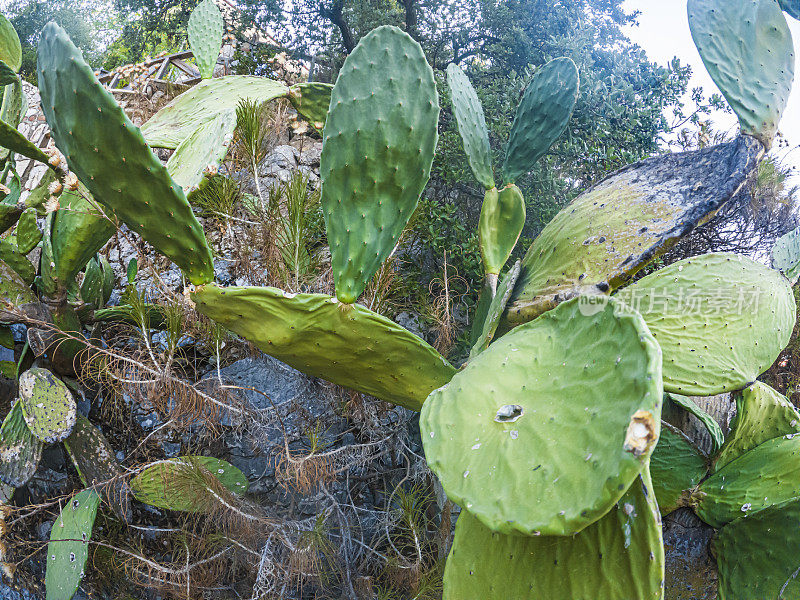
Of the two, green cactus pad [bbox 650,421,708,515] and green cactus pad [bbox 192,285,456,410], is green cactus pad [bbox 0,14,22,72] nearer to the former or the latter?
green cactus pad [bbox 192,285,456,410]

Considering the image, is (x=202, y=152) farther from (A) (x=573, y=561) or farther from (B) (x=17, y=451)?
(A) (x=573, y=561)

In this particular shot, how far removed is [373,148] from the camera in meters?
1.00

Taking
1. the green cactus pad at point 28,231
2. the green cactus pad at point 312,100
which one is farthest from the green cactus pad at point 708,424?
the green cactus pad at point 28,231

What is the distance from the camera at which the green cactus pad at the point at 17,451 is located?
1466mm

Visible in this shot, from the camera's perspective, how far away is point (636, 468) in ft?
1.70

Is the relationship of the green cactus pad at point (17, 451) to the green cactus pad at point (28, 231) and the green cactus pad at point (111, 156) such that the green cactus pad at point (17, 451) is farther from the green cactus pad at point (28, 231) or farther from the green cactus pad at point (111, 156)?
the green cactus pad at point (111, 156)

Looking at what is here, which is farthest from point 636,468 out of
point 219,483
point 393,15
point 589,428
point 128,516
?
point 393,15

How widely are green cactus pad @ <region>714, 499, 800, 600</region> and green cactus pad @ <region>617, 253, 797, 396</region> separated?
0.88 feet

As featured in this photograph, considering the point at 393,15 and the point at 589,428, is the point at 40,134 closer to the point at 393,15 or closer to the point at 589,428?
the point at 393,15

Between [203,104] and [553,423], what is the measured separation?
1.48 m

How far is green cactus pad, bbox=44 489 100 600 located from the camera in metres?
1.37

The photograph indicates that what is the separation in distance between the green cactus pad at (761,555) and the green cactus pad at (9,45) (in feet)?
7.68

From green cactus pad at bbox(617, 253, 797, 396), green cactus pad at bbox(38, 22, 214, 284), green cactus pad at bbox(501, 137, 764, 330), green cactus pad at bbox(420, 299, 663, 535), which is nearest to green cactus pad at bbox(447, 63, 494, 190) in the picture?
green cactus pad at bbox(501, 137, 764, 330)

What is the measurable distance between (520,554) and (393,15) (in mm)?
2736
